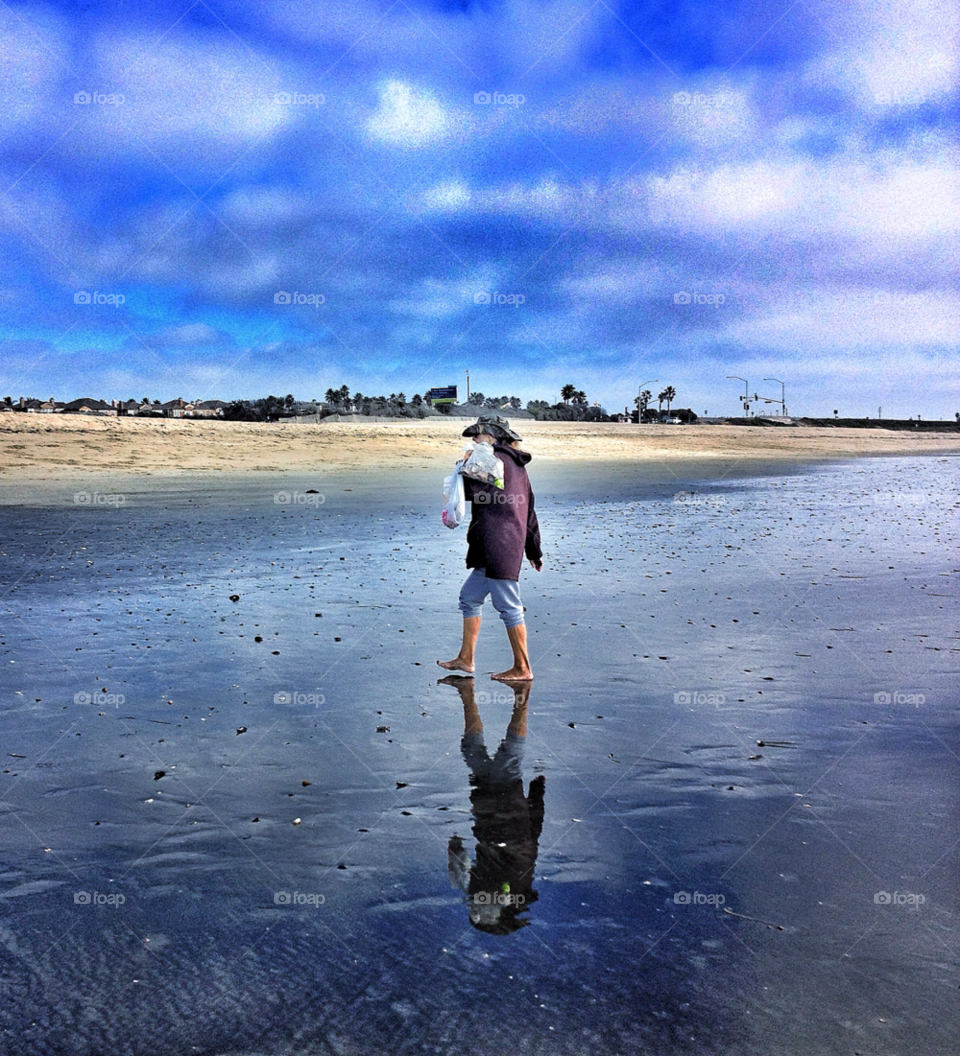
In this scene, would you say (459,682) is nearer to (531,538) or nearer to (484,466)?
(531,538)

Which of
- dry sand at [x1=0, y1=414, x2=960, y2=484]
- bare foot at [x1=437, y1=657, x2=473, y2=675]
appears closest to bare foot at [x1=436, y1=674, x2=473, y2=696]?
bare foot at [x1=437, y1=657, x2=473, y2=675]

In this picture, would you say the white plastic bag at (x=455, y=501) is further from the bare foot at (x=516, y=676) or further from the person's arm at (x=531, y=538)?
the bare foot at (x=516, y=676)

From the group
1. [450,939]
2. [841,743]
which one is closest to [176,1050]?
[450,939]

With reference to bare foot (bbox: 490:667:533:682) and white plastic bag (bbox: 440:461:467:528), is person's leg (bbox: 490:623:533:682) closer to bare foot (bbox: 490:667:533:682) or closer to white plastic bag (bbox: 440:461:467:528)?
bare foot (bbox: 490:667:533:682)

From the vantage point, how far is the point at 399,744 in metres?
5.79

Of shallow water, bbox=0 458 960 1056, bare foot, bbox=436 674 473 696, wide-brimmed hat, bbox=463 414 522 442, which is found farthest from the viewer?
wide-brimmed hat, bbox=463 414 522 442

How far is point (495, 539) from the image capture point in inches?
304

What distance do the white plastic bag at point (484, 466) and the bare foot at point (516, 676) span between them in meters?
1.50

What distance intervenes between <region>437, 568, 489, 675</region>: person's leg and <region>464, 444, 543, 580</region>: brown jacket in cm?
13

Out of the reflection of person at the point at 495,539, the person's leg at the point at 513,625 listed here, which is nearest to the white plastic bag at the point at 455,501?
the reflection of person at the point at 495,539

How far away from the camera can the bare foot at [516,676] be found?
290 inches

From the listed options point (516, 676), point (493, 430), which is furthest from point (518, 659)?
point (493, 430)

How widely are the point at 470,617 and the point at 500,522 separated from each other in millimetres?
822

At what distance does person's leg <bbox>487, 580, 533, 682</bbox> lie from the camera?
24.3ft
